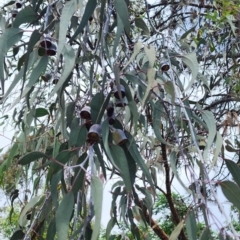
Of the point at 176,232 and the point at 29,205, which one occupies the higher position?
the point at 29,205

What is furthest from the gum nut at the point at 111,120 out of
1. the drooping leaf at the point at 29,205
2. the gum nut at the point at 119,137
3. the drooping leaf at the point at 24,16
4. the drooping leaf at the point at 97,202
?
the drooping leaf at the point at 29,205

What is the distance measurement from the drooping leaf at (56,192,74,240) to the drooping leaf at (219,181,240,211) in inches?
10.1

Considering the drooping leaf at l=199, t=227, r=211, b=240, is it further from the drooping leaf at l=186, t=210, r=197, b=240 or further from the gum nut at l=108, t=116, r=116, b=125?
the gum nut at l=108, t=116, r=116, b=125

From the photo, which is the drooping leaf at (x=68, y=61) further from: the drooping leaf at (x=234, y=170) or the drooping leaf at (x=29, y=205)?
the drooping leaf at (x=29, y=205)

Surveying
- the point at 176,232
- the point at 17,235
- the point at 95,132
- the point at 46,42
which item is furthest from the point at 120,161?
the point at 17,235

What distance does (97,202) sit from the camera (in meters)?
0.68

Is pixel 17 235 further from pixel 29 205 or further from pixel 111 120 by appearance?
pixel 111 120

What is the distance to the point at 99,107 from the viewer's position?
0.83 m

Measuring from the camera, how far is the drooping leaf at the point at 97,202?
656 millimetres

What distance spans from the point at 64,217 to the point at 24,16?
42cm

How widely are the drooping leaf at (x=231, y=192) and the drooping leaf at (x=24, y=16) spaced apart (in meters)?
0.48

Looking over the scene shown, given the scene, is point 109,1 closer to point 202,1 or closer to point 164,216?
point 202,1

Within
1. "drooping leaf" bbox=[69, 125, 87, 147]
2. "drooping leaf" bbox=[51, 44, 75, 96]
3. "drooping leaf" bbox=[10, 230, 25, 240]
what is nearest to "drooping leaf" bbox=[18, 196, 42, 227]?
"drooping leaf" bbox=[10, 230, 25, 240]

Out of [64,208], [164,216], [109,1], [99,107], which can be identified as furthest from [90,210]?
[164,216]
